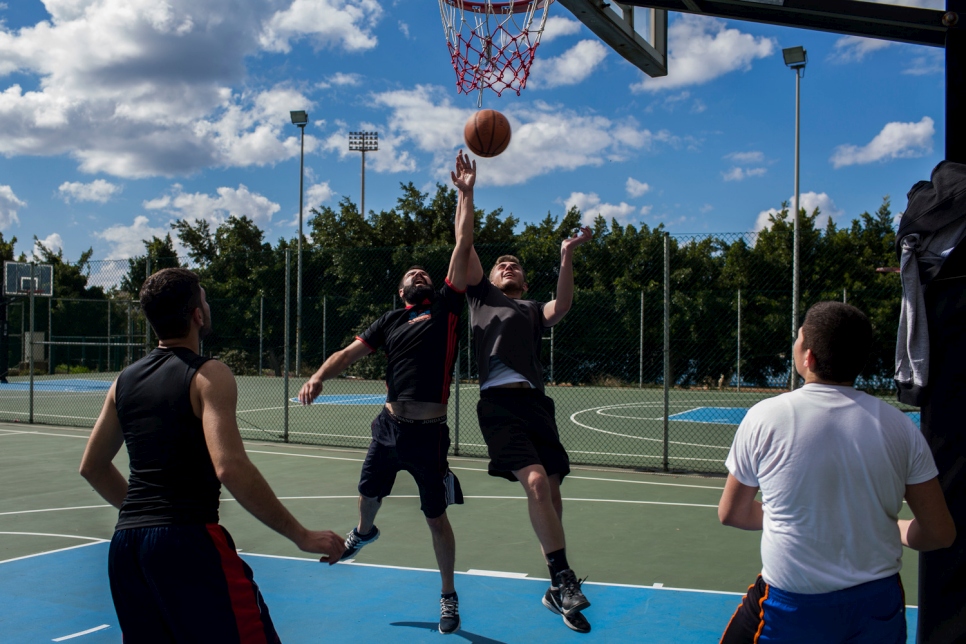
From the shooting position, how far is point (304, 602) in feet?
15.6

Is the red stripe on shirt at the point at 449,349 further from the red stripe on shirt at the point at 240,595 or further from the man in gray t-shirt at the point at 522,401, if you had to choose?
the red stripe on shirt at the point at 240,595

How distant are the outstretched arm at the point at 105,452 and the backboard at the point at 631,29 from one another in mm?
3461

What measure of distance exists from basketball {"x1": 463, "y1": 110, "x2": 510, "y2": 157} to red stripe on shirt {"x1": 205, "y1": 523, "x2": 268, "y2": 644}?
367 cm

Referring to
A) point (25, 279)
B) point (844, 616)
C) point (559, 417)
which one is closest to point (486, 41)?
point (844, 616)

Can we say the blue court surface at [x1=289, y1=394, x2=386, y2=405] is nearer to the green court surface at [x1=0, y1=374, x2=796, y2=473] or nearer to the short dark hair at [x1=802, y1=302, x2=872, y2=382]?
the green court surface at [x1=0, y1=374, x2=796, y2=473]

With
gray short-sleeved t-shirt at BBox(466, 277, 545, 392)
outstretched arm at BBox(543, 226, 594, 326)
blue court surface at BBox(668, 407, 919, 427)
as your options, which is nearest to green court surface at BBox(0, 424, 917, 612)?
gray short-sleeved t-shirt at BBox(466, 277, 545, 392)

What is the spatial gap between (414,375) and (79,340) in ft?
90.8

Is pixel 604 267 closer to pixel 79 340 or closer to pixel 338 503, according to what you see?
pixel 338 503

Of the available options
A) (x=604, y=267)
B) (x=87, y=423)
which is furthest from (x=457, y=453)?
(x=604, y=267)

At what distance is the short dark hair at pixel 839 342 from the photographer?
2.28 meters

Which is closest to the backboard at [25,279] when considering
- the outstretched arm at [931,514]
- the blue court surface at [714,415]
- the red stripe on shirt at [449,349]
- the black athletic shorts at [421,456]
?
the blue court surface at [714,415]

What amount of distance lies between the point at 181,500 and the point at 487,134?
12.3 ft

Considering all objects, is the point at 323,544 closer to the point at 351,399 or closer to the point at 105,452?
the point at 105,452

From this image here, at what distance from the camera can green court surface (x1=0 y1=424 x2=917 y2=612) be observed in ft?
18.1
